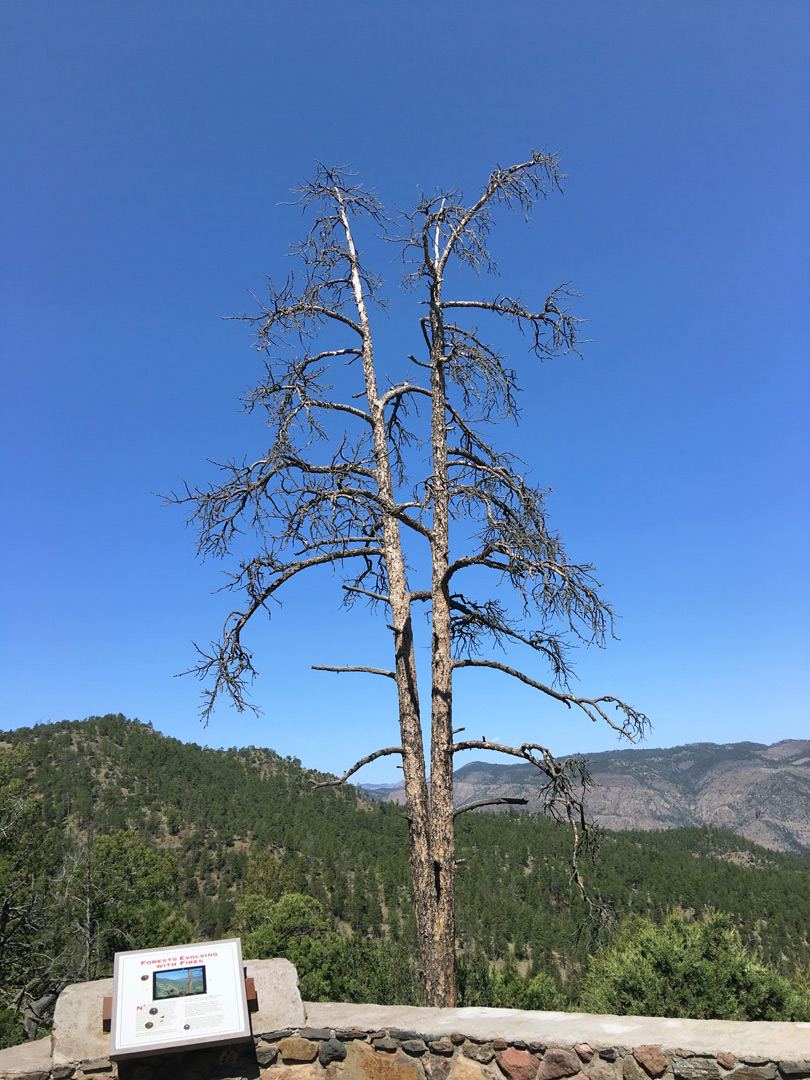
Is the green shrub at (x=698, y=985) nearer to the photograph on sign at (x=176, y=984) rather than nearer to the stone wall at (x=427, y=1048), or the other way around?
the stone wall at (x=427, y=1048)

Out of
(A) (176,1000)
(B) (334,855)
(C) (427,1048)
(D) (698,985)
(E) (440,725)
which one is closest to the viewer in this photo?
(A) (176,1000)

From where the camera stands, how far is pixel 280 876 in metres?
39.7

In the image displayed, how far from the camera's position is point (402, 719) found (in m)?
6.16

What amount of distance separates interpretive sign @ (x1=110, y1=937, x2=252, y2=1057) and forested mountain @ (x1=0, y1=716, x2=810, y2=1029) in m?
12.5

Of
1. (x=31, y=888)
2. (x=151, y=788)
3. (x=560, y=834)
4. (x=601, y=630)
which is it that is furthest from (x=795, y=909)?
(x=601, y=630)

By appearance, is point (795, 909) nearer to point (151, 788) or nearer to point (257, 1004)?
point (151, 788)

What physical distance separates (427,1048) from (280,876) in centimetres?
3988

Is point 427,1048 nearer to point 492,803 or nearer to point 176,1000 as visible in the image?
point 176,1000

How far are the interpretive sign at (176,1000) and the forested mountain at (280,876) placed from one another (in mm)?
12464

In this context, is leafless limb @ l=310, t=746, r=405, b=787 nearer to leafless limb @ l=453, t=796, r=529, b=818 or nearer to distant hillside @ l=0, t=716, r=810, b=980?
leafless limb @ l=453, t=796, r=529, b=818

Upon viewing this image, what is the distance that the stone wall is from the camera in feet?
12.2

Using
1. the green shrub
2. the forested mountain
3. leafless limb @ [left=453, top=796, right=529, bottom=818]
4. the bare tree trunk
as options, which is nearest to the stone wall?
the bare tree trunk

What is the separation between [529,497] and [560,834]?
82479mm

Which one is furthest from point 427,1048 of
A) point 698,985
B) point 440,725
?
point 698,985
